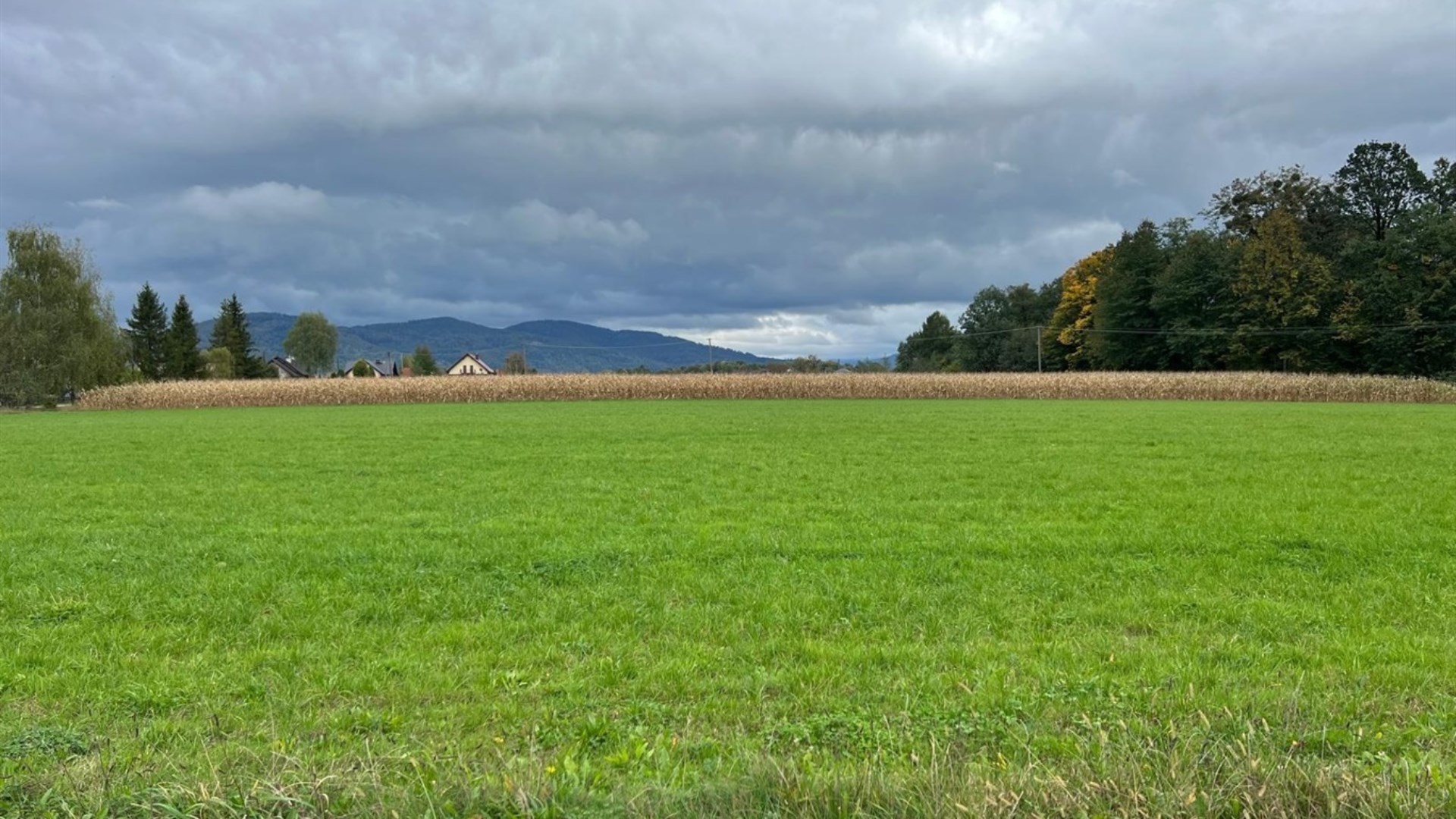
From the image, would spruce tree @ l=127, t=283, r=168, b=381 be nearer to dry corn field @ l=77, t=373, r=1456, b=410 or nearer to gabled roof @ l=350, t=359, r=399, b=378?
gabled roof @ l=350, t=359, r=399, b=378

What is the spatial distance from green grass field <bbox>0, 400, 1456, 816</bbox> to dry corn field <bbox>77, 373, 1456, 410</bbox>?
4582cm

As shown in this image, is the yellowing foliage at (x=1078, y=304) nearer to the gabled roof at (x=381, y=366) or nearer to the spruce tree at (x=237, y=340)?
the gabled roof at (x=381, y=366)

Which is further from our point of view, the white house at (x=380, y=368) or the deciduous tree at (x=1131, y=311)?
the white house at (x=380, y=368)

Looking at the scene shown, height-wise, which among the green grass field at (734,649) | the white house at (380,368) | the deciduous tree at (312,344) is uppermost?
the deciduous tree at (312,344)

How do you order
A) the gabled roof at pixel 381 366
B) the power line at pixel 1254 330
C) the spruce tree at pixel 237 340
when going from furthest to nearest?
the gabled roof at pixel 381 366 → the spruce tree at pixel 237 340 → the power line at pixel 1254 330

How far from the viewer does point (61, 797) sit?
3.30 meters

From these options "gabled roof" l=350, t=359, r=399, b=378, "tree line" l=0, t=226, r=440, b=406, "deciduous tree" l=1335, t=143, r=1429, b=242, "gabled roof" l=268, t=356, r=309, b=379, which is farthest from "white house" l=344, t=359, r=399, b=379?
"deciduous tree" l=1335, t=143, r=1429, b=242

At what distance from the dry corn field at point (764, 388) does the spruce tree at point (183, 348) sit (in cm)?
4243

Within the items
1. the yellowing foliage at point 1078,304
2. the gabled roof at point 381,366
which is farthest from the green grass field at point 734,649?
the gabled roof at point 381,366

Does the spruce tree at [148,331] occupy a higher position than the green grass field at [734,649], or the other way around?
the spruce tree at [148,331]

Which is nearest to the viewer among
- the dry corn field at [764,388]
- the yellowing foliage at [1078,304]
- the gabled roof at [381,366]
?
the dry corn field at [764,388]

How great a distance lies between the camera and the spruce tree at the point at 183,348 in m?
94.2

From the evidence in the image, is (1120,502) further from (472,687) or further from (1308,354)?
(1308,354)

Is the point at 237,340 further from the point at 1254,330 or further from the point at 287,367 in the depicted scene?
the point at 1254,330
